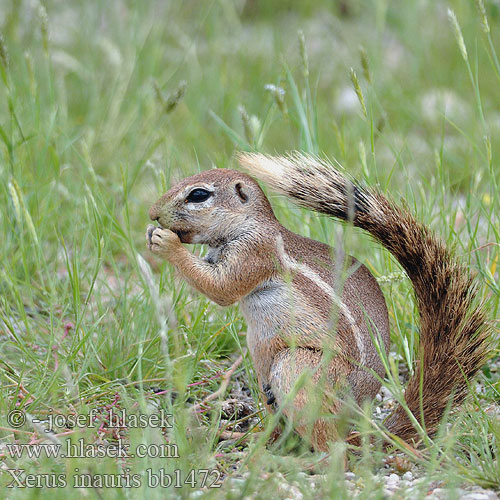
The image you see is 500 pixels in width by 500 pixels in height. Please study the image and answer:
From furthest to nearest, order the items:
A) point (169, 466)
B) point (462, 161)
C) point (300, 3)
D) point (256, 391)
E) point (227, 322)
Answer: point (300, 3), point (462, 161), point (227, 322), point (256, 391), point (169, 466)

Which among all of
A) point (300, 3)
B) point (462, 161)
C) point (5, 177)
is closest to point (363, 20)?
point (300, 3)

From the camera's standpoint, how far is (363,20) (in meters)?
8.30

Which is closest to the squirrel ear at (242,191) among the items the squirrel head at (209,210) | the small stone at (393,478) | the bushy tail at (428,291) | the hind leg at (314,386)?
the squirrel head at (209,210)

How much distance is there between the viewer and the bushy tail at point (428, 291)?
2666 mm

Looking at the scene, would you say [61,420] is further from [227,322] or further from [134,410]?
[227,322]

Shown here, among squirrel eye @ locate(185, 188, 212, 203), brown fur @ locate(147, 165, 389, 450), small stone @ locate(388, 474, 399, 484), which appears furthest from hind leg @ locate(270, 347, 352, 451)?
squirrel eye @ locate(185, 188, 212, 203)

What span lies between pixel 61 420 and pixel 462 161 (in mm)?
3710

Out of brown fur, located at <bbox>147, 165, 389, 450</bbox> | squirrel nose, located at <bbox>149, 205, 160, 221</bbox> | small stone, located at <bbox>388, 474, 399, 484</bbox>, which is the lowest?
small stone, located at <bbox>388, 474, 399, 484</bbox>

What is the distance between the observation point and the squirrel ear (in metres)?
3.00

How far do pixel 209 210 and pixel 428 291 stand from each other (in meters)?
0.84

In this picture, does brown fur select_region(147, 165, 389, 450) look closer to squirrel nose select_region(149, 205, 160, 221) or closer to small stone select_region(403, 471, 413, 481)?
squirrel nose select_region(149, 205, 160, 221)

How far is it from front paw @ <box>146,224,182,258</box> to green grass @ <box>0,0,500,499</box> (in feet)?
0.34

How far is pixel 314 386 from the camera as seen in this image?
8.32 feet

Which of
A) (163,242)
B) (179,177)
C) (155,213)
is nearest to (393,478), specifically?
(163,242)
